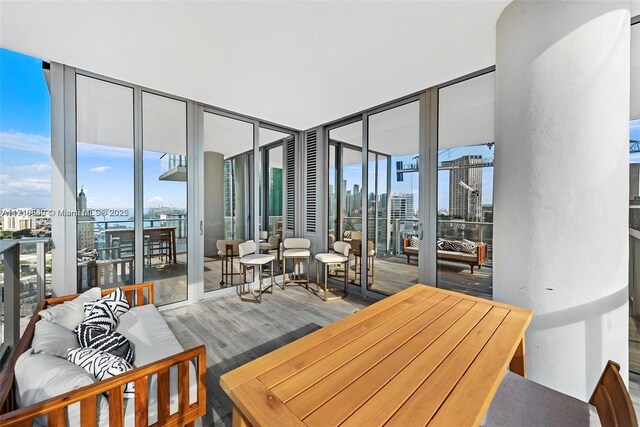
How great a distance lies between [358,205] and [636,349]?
312 centimetres

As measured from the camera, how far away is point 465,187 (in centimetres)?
293

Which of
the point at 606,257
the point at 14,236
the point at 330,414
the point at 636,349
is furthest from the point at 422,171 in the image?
the point at 14,236

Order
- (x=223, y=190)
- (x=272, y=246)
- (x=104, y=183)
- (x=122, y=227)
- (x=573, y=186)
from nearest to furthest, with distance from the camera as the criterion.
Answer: (x=573, y=186)
(x=104, y=183)
(x=122, y=227)
(x=223, y=190)
(x=272, y=246)

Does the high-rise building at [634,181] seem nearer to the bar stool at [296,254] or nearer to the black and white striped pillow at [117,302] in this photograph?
the bar stool at [296,254]

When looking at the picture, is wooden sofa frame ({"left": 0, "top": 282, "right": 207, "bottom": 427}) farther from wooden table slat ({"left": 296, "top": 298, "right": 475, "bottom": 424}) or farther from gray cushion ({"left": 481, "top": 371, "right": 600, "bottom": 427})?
gray cushion ({"left": 481, "top": 371, "right": 600, "bottom": 427})

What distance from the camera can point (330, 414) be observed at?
77 centimetres

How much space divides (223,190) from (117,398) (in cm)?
326

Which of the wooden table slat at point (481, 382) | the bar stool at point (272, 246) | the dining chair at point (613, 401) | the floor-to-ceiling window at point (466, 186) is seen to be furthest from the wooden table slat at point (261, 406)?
the bar stool at point (272, 246)

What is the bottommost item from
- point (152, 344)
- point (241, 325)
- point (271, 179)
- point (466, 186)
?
point (241, 325)

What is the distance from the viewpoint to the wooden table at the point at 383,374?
0.78 m

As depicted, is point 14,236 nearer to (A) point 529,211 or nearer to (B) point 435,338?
(B) point 435,338

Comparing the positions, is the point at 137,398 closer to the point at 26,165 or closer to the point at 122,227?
the point at 122,227

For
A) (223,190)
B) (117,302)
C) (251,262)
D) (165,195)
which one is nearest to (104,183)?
(165,195)

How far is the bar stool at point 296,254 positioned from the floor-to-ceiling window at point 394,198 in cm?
114
